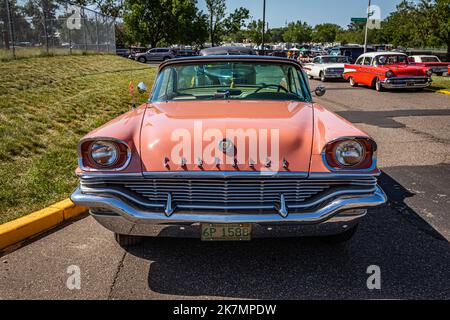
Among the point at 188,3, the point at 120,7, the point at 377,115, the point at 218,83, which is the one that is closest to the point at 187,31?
the point at 188,3

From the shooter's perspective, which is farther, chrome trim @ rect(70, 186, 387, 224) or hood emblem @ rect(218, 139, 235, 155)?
hood emblem @ rect(218, 139, 235, 155)

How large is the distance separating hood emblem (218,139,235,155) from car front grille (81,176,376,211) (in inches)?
7.8

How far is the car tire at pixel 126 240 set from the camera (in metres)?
3.32

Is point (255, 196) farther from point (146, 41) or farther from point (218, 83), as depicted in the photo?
point (146, 41)

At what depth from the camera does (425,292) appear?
9.21 ft

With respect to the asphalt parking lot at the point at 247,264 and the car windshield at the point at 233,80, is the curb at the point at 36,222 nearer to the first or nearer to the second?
the asphalt parking lot at the point at 247,264

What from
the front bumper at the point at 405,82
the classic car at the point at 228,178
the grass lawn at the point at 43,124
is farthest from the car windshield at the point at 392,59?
the classic car at the point at 228,178

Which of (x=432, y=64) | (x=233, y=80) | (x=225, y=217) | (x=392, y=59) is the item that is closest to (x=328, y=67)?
(x=392, y=59)

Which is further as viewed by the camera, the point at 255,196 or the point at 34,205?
the point at 34,205

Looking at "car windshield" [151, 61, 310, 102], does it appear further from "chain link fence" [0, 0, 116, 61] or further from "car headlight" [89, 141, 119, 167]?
"chain link fence" [0, 0, 116, 61]

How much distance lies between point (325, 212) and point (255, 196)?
1.56 feet

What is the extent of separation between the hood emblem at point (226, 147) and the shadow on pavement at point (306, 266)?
→ 93 cm

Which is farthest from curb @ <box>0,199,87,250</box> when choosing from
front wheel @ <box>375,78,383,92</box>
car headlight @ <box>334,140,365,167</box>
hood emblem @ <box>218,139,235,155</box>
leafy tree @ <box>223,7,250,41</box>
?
leafy tree @ <box>223,7,250,41</box>

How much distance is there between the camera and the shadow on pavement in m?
2.85
